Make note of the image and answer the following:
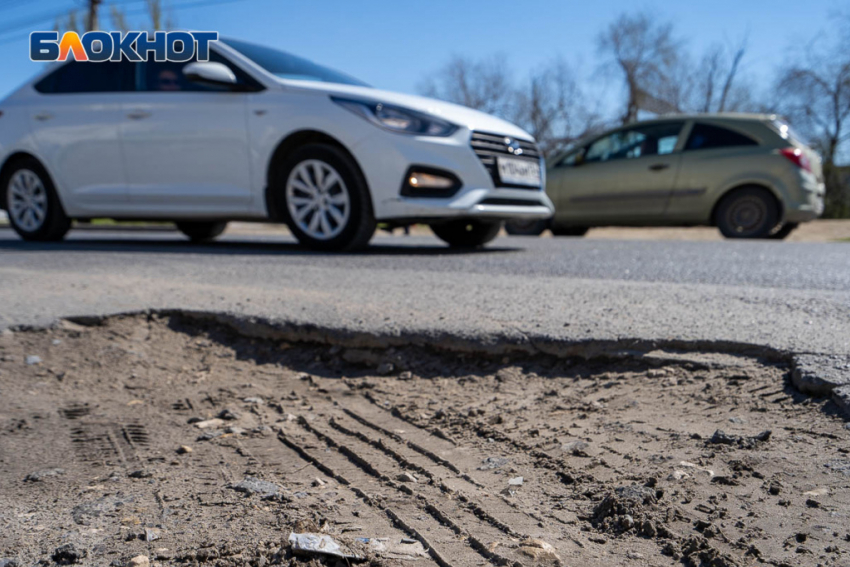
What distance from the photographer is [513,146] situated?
5375 mm

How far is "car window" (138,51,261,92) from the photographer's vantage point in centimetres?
543

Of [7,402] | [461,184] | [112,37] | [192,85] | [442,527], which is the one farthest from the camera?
[112,37]

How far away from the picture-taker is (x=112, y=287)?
3.55m

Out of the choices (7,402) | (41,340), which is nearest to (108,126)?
(41,340)

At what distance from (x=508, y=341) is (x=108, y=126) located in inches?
180

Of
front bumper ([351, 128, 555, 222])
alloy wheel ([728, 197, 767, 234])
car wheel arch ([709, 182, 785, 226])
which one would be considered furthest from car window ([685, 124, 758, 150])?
front bumper ([351, 128, 555, 222])

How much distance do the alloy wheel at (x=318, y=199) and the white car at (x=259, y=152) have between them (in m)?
0.01

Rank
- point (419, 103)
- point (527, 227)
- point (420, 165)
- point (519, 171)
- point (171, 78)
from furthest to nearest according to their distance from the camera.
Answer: point (527, 227) → point (171, 78) → point (519, 171) → point (419, 103) → point (420, 165)

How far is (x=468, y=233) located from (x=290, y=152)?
68.4 inches

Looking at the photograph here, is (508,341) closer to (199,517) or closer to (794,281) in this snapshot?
(199,517)

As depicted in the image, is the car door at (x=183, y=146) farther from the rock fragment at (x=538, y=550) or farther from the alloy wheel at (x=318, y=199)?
the rock fragment at (x=538, y=550)

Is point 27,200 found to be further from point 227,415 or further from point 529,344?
point 529,344

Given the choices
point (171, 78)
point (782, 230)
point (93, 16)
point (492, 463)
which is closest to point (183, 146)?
point (171, 78)

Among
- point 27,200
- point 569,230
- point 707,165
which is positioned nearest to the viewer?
point 27,200
